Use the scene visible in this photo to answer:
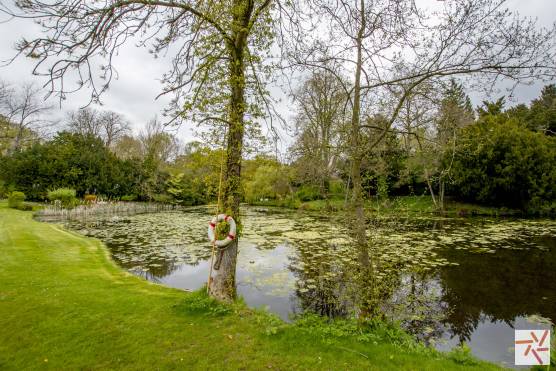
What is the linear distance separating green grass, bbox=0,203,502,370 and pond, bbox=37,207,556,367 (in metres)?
1.18

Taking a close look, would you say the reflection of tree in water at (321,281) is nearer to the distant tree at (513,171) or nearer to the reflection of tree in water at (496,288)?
the reflection of tree in water at (496,288)

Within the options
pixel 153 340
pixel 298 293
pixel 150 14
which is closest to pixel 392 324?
pixel 298 293

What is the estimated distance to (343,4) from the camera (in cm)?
434

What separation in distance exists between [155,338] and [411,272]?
462cm

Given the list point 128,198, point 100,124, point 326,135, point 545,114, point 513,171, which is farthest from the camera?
point 100,124

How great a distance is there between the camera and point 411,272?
550 cm

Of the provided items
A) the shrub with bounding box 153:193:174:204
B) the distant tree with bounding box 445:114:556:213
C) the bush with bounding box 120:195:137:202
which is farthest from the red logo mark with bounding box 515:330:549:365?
the bush with bounding box 120:195:137:202

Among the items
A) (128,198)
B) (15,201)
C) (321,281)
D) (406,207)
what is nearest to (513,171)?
(321,281)

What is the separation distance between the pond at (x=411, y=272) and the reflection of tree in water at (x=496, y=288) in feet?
0.08

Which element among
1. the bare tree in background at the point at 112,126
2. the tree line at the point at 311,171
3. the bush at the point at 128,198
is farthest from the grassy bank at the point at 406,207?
the bare tree in background at the point at 112,126

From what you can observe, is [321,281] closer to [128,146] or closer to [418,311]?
[418,311]

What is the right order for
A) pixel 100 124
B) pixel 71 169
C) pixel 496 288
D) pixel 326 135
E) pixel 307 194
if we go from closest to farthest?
pixel 496 288 → pixel 326 135 → pixel 71 169 → pixel 307 194 → pixel 100 124

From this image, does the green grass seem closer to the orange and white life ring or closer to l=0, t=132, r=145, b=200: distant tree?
the orange and white life ring

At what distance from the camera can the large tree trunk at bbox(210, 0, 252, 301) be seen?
4.65 m
